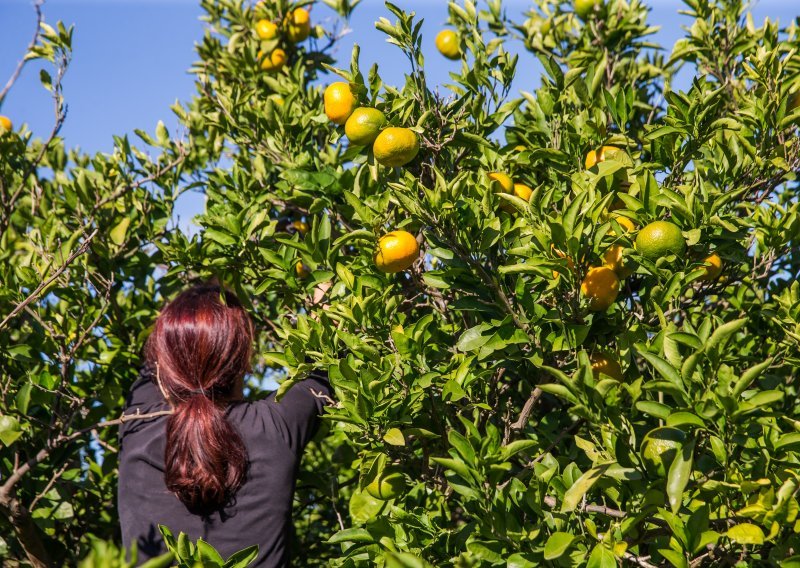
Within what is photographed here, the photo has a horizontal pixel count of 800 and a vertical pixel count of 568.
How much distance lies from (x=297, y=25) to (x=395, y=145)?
1593 mm

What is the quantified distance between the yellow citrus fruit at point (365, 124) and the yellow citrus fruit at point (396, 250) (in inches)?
Result: 9.9

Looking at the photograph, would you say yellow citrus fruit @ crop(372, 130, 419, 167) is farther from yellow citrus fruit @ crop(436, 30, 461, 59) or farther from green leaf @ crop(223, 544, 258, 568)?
yellow citrus fruit @ crop(436, 30, 461, 59)

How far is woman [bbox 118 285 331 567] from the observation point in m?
1.73

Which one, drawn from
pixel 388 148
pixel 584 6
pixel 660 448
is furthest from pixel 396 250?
pixel 584 6

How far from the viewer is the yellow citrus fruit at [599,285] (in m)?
1.65

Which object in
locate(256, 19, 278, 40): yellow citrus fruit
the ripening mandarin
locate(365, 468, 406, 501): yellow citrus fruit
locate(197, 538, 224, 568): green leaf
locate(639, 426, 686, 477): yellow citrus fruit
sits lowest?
locate(197, 538, 224, 568): green leaf

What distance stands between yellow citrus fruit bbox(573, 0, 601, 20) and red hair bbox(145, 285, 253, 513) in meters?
1.74

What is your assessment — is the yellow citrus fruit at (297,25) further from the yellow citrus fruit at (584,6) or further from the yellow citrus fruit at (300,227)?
the yellow citrus fruit at (584,6)

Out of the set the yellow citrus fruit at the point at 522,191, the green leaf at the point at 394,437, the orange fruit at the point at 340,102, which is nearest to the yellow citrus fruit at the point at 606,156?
the yellow citrus fruit at the point at 522,191

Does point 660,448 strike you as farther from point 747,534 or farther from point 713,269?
point 713,269

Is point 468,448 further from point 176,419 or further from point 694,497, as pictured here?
point 176,419

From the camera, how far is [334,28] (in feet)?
10.4

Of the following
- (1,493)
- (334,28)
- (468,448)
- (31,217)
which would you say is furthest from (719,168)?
(31,217)

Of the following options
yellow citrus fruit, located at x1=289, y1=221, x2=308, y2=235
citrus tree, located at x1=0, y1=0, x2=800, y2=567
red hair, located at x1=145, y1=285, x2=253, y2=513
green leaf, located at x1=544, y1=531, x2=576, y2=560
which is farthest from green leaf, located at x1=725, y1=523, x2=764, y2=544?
yellow citrus fruit, located at x1=289, y1=221, x2=308, y2=235
